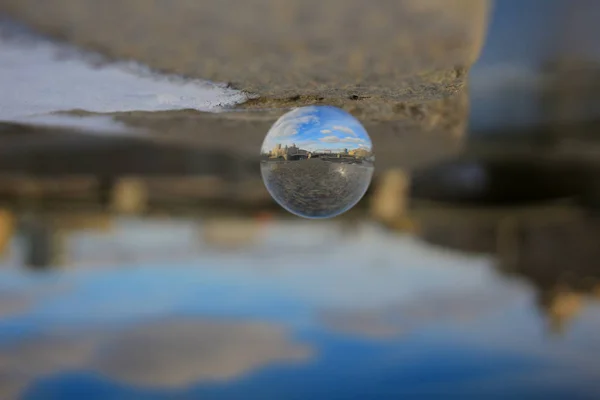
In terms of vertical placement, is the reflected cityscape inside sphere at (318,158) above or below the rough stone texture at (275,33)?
above

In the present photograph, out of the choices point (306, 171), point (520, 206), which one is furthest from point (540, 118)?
point (306, 171)

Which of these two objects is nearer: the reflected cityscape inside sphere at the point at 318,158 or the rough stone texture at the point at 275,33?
the rough stone texture at the point at 275,33

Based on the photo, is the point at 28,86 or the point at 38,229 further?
the point at 38,229

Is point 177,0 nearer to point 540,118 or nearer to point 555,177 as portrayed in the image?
point 540,118

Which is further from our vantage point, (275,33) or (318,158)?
(318,158)
